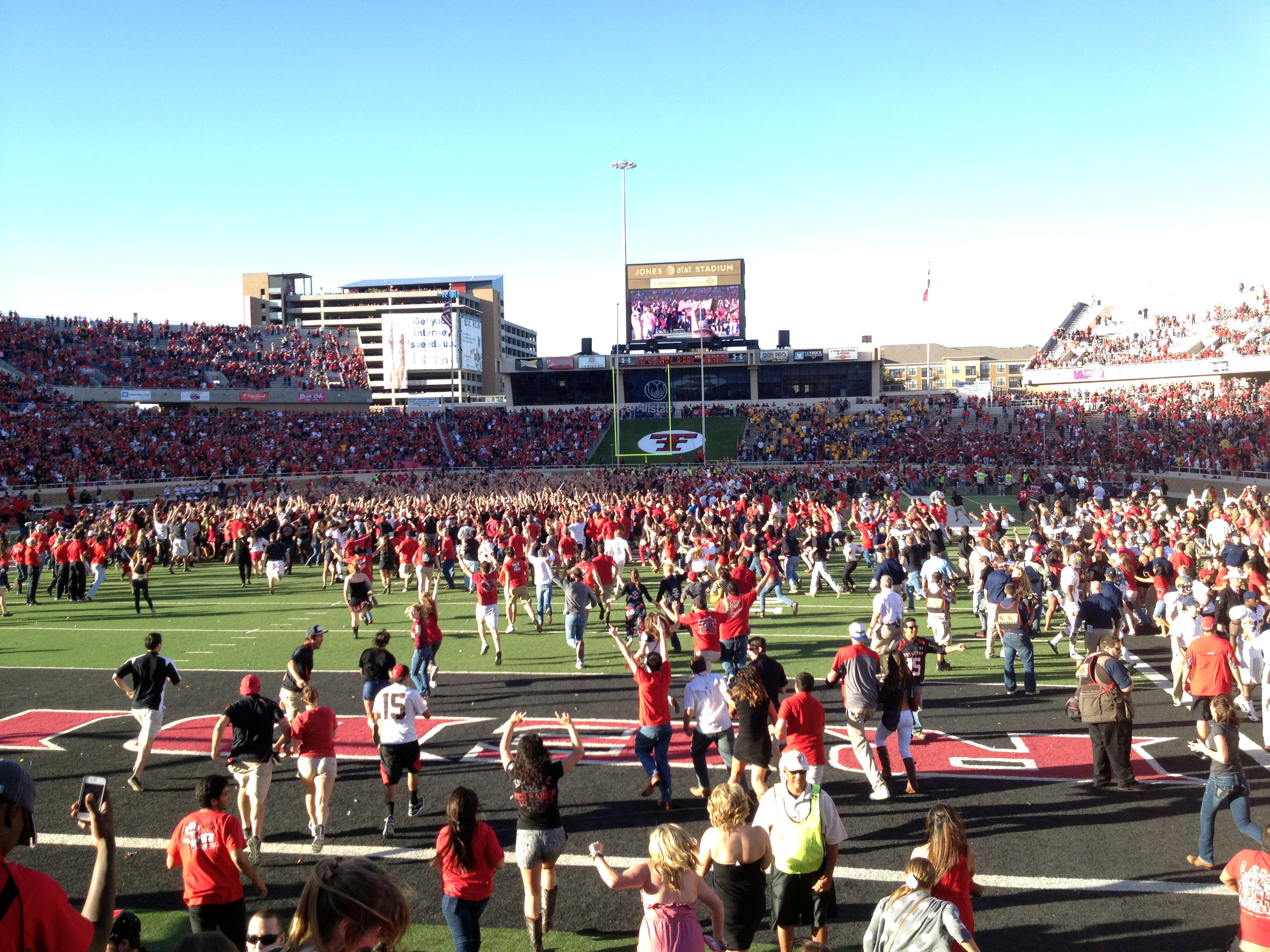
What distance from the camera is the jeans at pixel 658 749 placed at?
7.71 m

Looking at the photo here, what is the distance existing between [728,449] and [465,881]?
46.2 m

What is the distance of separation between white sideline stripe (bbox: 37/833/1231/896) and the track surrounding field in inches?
0.8

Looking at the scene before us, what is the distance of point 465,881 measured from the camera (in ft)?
16.2

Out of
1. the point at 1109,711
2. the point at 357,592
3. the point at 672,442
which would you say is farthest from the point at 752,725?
the point at 672,442

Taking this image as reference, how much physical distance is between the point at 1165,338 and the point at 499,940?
63537 mm

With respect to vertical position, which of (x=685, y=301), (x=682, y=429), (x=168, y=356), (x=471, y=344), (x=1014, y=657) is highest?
(x=471, y=344)

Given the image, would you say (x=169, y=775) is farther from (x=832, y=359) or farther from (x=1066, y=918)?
(x=832, y=359)

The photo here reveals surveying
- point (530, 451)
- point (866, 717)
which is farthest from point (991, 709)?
point (530, 451)

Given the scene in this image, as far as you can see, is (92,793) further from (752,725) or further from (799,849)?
(752,725)

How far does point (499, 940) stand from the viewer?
5.89 meters

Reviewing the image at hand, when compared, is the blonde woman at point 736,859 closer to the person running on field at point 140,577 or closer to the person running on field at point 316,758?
the person running on field at point 316,758

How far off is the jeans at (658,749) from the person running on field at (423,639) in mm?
3788

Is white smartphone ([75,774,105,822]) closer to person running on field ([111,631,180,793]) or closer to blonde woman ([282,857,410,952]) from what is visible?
blonde woman ([282,857,410,952])

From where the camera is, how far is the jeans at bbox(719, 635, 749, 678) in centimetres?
1099
